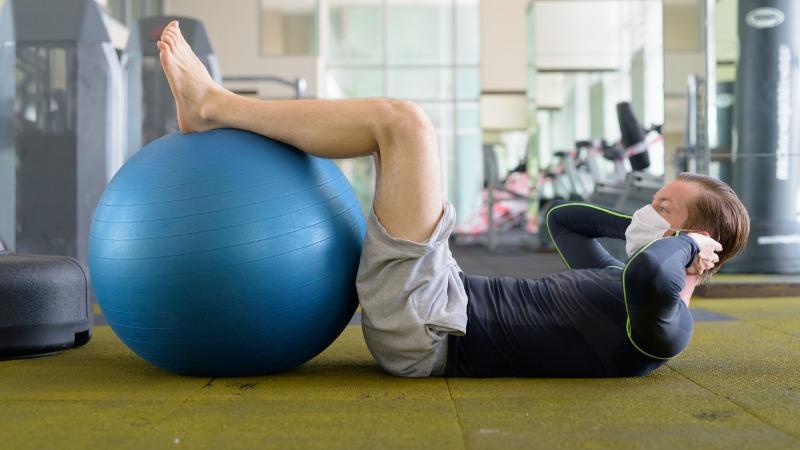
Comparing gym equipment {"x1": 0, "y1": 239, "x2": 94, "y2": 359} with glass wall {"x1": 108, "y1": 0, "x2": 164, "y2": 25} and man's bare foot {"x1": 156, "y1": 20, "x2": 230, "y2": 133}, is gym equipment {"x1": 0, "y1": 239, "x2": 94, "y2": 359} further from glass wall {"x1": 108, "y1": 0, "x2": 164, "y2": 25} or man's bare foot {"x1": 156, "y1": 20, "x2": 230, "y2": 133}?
glass wall {"x1": 108, "y1": 0, "x2": 164, "y2": 25}

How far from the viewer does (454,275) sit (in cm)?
214

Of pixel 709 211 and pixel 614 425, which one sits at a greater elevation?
pixel 709 211

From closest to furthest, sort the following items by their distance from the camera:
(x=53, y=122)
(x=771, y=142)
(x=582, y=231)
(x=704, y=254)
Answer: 1. (x=704, y=254)
2. (x=582, y=231)
3. (x=53, y=122)
4. (x=771, y=142)

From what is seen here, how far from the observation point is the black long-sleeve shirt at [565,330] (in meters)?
2.02

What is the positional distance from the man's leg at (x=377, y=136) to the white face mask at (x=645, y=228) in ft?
1.63

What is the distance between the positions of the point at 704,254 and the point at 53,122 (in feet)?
12.1

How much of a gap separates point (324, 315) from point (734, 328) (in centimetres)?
191

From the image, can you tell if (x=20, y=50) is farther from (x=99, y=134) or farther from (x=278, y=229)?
(x=278, y=229)

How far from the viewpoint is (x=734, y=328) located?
130 inches

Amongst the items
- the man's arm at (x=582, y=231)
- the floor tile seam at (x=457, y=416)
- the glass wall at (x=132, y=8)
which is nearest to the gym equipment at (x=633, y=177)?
the man's arm at (x=582, y=231)

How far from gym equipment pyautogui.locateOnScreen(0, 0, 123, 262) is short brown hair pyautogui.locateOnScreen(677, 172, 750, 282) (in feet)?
11.3

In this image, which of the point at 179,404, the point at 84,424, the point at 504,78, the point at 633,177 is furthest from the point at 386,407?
the point at 504,78

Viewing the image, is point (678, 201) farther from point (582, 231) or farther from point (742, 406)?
point (742, 406)

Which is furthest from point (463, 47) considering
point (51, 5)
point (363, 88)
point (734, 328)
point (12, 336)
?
point (12, 336)
